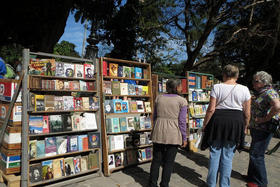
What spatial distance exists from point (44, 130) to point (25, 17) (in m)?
5.72

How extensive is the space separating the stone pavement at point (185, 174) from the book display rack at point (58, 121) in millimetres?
323

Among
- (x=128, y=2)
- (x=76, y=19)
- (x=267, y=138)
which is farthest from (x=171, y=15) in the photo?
(x=267, y=138)

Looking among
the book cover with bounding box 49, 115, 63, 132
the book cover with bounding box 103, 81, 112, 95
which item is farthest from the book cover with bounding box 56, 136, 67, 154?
the book cover with bounding box 103, 81, 112, 95

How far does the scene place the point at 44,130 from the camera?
313 centimetres

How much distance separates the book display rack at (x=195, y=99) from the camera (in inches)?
218

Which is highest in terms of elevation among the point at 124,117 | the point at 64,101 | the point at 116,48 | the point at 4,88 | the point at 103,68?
the point at 116,48

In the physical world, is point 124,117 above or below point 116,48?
below

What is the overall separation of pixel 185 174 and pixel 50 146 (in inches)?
95.5

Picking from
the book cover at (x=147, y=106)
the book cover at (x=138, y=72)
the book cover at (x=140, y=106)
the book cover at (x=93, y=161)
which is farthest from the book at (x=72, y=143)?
the book cover at (x=138, y=72)

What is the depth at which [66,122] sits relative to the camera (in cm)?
335

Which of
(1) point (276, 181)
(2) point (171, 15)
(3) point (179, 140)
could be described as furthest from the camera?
(2) point (171, 15)

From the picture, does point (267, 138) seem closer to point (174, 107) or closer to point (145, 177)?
point (174, 107)

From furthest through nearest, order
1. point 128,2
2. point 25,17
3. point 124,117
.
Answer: point 128,2 → point 25,17 → point 124,117

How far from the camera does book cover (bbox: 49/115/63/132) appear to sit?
10.5 ft
